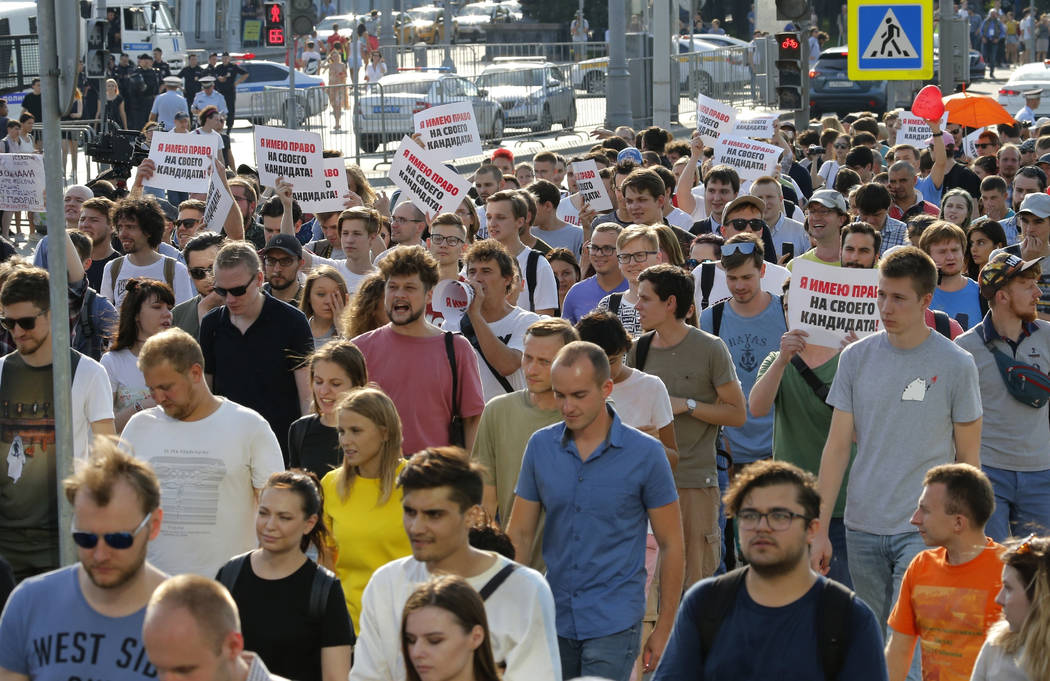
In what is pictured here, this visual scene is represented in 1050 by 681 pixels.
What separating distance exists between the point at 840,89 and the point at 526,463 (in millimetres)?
35132

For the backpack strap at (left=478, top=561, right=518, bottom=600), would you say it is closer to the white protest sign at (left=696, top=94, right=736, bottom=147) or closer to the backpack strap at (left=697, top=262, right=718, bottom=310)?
the backpack strap at (left=697, top=262, right=718, bottom=310)

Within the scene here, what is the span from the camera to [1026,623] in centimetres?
487

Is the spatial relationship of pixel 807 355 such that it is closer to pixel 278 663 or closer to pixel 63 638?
pixel 278 663

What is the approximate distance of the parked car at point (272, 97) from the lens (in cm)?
2762

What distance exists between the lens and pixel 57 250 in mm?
5688

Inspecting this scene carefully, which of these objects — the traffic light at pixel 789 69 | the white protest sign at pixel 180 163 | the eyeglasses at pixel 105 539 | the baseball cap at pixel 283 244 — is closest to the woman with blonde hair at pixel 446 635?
the eyeglasses at pixel 105 539

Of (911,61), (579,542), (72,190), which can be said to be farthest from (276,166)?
(911,61)

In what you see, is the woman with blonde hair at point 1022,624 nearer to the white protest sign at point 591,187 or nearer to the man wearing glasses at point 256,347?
the man wearing glasses at point 256,347

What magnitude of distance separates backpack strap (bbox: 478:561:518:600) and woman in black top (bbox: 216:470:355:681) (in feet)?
1.82

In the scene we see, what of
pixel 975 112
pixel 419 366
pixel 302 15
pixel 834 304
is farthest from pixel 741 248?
pixel 302 15

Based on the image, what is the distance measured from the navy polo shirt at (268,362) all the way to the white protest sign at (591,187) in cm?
649

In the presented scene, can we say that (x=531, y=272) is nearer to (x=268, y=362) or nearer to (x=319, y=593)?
(x=268, y=362)

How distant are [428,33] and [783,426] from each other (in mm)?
55221

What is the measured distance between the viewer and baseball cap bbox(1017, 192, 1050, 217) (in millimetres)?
10062
